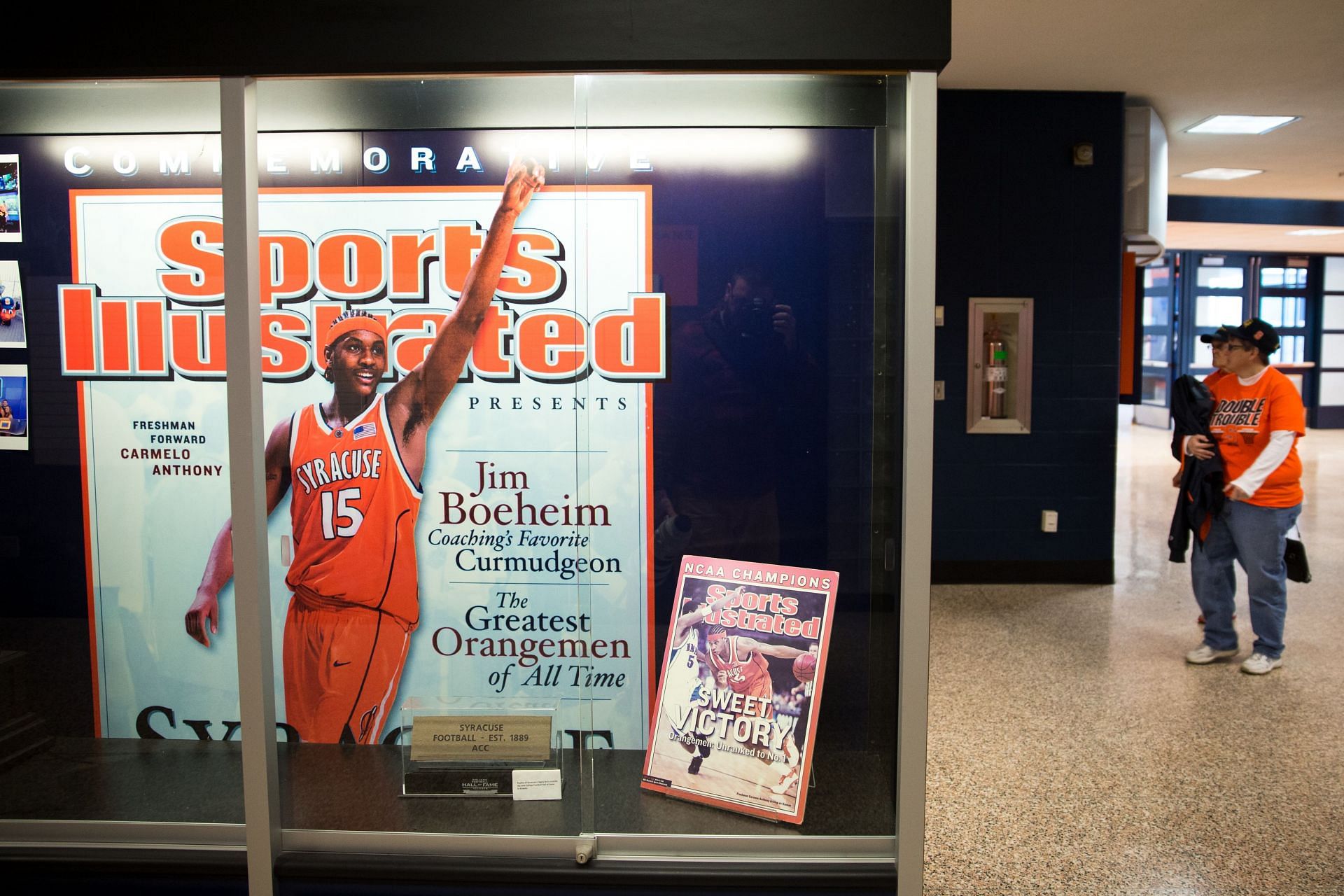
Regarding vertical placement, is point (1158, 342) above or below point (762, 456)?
above

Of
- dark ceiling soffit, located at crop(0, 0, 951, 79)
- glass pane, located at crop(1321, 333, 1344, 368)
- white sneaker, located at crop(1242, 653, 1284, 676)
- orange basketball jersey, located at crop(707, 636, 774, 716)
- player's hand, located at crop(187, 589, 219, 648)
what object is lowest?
white sneaker, located at crop(1242, 653, 1284, 676)

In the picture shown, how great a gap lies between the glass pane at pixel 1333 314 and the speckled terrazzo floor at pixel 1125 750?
10896 mm

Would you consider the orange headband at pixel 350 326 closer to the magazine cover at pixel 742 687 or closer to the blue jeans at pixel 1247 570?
the magazine cover at pixel 742 687

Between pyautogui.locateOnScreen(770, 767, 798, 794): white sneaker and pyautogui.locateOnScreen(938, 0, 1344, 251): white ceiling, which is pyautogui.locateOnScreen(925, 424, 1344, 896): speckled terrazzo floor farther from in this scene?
pyautogui.locateOnScreen(938, 0, 1344, 251): white ceiling

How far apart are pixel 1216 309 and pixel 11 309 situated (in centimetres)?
1586

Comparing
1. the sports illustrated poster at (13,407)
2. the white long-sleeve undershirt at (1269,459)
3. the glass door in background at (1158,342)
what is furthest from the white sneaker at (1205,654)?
the glass door in background at (1158,342)

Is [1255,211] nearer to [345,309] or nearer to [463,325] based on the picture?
[463,325]

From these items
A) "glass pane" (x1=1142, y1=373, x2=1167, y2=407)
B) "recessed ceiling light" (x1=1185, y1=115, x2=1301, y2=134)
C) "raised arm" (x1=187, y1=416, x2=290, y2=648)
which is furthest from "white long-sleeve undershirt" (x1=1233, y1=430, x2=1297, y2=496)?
"glass pane" (x1=1142, y1=373, x2=1167, y2=407)

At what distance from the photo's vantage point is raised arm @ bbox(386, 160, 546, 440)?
209 centimetres

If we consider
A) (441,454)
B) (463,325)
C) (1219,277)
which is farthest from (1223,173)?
(441,454)

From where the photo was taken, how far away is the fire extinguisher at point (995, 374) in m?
5.51

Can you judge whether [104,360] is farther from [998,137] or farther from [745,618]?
[998,137]

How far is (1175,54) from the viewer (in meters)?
4.63

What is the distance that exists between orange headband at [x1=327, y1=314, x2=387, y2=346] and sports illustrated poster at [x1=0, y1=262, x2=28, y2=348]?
733 mm
